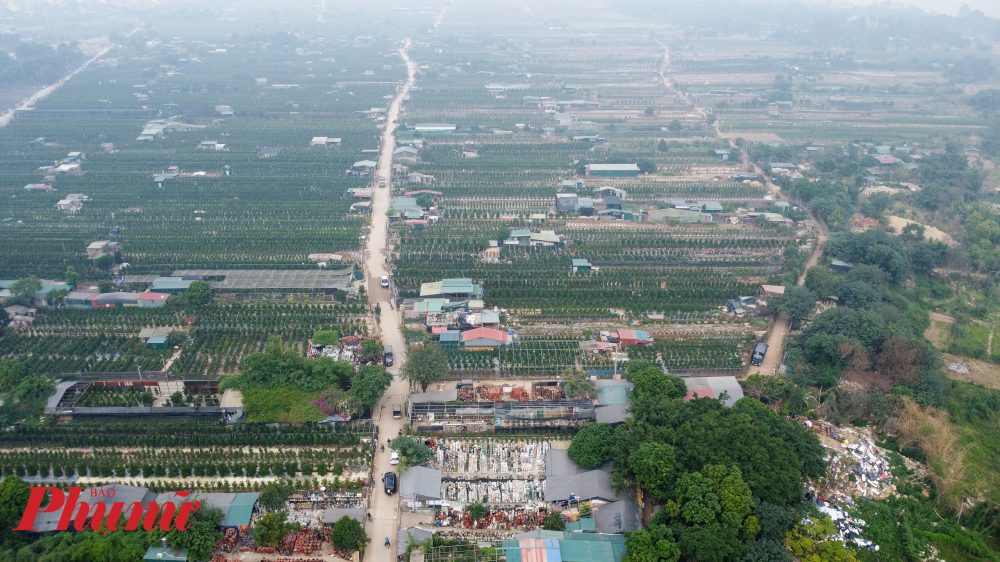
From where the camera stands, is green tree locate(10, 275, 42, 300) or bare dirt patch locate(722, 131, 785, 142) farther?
bare dirt patch locate(722, 131, 785, 142)

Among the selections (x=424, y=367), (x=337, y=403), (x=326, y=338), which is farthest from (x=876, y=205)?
(x=337, y=403)

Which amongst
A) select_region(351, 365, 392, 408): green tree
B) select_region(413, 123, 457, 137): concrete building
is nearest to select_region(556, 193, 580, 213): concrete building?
select_region(413, 123, 457, 137): concrete building

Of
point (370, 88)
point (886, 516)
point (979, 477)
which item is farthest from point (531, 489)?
point (370, 88)

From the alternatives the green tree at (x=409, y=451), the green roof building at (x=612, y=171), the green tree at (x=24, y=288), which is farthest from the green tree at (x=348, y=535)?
the green roof building at (x=612, y=171)

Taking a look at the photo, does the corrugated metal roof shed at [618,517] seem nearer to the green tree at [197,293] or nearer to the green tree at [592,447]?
the green tree at [592,447]

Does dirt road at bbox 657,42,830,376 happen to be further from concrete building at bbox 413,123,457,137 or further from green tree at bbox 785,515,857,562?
concrete building at bbox 413,123,457,137

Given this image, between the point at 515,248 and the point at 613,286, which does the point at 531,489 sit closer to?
the point at 613,286
